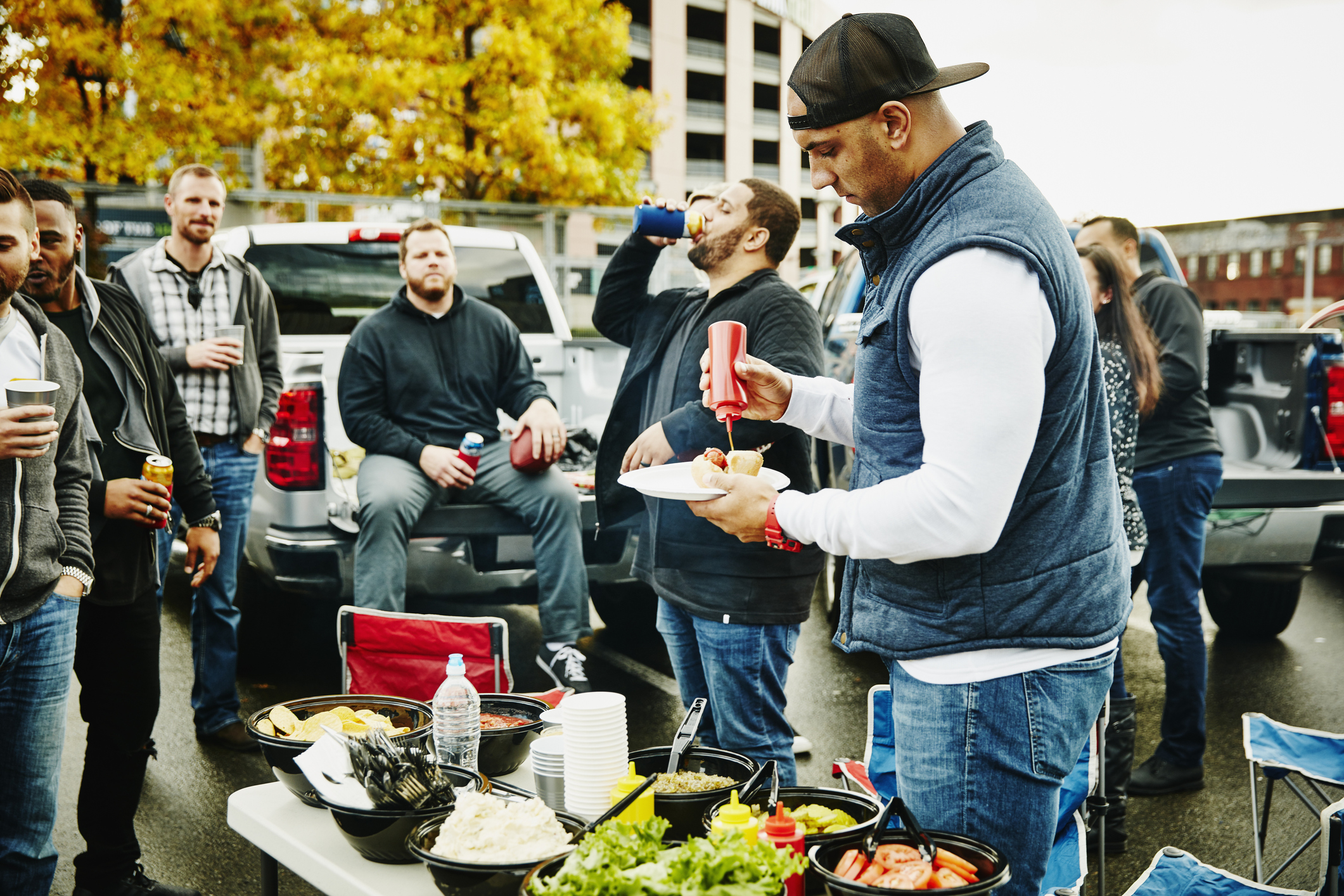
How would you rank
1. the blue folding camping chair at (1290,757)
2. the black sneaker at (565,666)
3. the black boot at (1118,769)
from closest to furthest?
the blue folding camping chair at (1290,757)
the black boot at (1118,769)
the black sneaker at (565,666)

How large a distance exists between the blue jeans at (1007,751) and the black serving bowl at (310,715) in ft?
3.24

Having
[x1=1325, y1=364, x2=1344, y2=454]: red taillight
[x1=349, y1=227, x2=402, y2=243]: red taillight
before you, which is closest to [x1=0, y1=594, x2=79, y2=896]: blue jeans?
[x1=349, y1=227, x2=402, y2=243]: red taillight

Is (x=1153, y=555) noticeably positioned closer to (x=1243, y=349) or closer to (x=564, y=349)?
(x=1243, y=349)

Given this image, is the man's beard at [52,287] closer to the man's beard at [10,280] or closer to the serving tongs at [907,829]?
the man's beard at [10,280]

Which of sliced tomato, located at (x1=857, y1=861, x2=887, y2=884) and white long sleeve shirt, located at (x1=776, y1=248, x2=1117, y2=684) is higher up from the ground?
white long sleeve shirt, located at (x1=776, y1=248, x2=1117, y2=684)

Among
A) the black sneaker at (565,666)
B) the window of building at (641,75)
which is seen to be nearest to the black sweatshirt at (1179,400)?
the black sneaker at (565,666)

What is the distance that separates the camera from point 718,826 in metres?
1.65

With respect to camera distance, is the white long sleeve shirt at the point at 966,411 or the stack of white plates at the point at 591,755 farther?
the stack of white plates at the point at 591,755

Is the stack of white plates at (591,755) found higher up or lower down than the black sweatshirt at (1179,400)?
lower down

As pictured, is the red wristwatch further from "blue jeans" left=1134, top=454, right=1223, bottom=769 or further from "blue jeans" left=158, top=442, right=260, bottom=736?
"blue jeans" left=158, top=442, right=260, bottom=736

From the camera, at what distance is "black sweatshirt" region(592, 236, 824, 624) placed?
2846 millimetres

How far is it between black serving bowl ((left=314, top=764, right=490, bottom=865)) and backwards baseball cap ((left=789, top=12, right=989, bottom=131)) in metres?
1.34

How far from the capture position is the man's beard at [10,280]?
7.55 ft

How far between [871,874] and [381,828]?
0.83 m
